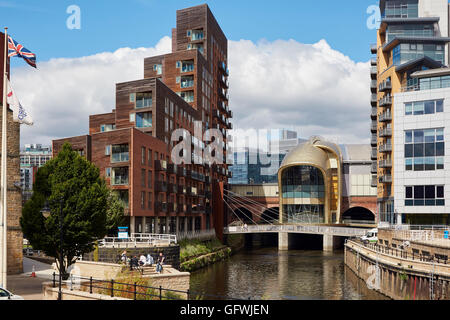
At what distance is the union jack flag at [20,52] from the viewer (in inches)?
1105

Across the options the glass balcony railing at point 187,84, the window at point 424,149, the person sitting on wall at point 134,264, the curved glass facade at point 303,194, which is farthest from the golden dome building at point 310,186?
the person sitting on wall at point 134,264

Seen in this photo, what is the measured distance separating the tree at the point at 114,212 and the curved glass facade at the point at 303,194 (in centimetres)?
5481

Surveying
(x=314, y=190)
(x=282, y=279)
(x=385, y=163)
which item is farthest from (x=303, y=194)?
(x=282, y=279)

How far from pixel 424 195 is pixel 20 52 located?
2277 inches

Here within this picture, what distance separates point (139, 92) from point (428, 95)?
38.9 m

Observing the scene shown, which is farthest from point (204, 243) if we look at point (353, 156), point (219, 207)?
point (353, 156)

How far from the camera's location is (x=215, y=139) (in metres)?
100

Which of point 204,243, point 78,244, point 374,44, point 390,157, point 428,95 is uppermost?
point 374,44

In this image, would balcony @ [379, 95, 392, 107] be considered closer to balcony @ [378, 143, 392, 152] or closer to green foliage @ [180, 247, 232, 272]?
balcony @ [378, 143, 392, 152]

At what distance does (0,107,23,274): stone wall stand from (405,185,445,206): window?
51074 mm

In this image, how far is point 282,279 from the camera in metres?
55.9

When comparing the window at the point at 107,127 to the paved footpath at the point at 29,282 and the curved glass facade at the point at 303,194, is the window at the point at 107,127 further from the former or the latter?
the curved glass facade at the point at 303,194

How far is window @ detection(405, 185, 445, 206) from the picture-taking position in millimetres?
69312
